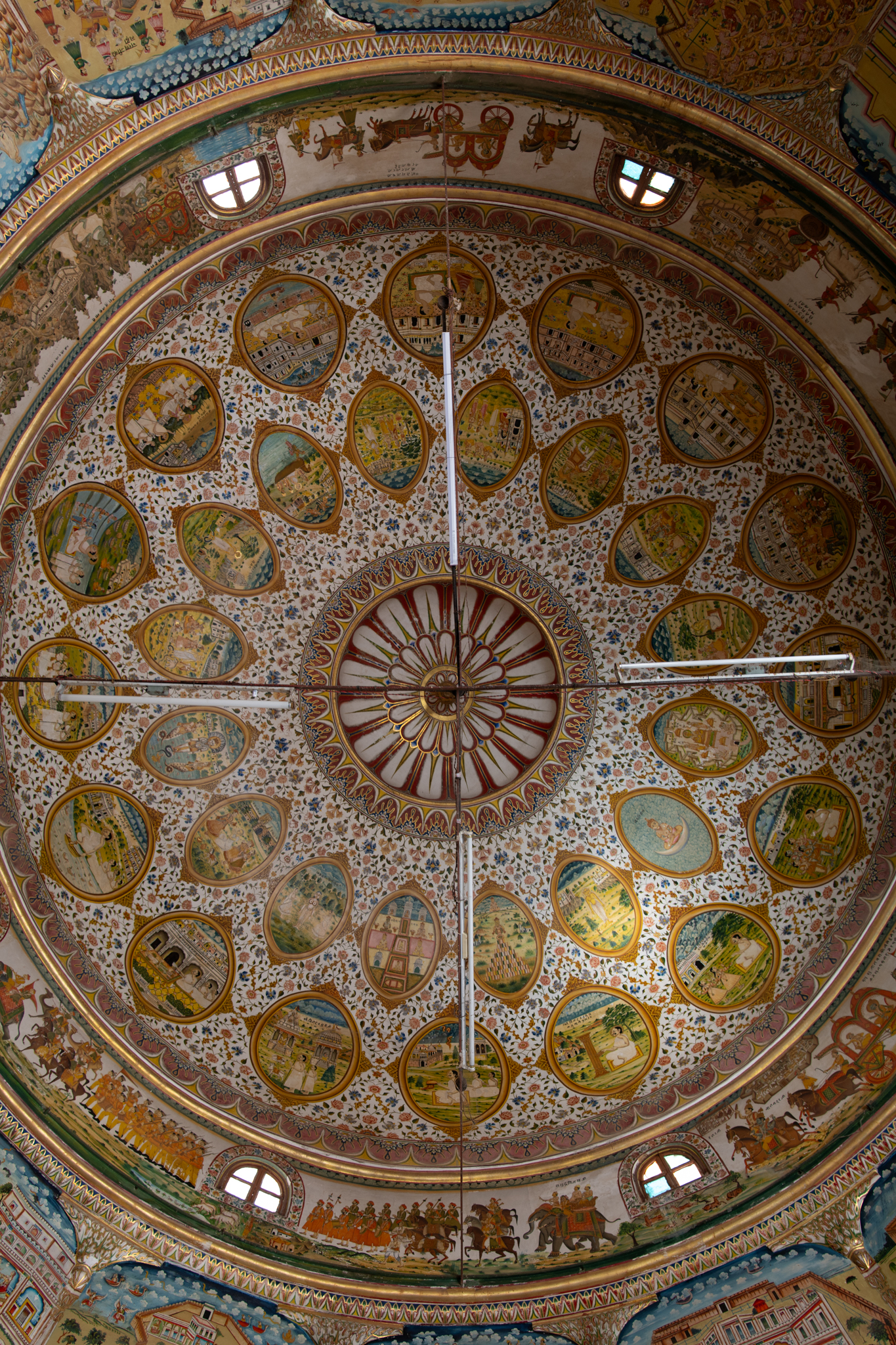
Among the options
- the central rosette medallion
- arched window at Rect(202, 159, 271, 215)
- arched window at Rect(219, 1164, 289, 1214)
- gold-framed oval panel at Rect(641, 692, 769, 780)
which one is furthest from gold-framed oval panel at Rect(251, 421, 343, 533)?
arched window at Rect(219, 1164, 289, 1214)

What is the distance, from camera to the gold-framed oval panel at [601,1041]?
12344 mm

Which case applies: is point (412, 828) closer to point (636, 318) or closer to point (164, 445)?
point (164, 445)

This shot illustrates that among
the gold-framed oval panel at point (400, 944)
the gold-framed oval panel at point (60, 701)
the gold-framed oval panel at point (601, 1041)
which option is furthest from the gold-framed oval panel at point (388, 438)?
the gold-framed oval panel at point (601, 1041)

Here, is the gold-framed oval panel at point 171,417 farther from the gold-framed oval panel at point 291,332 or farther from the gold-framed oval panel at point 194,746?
the gold-framed oval panel at point 194,746

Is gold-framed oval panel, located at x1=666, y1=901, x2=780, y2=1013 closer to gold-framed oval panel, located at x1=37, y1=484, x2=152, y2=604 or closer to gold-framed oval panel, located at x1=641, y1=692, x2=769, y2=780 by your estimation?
gold-framed oval panel, located at x1=641, y1=692, x2=769, y2=780

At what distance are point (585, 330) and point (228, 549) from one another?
15.8 feet

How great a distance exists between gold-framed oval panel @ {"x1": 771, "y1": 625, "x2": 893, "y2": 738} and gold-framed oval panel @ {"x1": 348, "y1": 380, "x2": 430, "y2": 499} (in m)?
4.93

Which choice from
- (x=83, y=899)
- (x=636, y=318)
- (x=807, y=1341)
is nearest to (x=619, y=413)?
(x=636, y=318)

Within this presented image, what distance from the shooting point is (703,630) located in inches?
494

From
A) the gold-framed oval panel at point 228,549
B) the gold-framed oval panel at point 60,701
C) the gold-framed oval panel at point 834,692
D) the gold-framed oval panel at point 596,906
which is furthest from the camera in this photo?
the gold-framed oval panel at point 596,906

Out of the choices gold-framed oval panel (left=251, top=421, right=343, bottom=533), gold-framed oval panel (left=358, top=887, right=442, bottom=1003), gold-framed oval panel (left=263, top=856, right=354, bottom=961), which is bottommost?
gold-framed oval panel (left=358, top=887, right=442, bottom=1003)

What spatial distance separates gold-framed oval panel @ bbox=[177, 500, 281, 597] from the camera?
12.1 metres

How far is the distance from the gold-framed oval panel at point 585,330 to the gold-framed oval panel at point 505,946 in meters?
6.28

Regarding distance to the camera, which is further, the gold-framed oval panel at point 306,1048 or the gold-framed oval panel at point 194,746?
the gold-framed oval panel at point 306,1048
